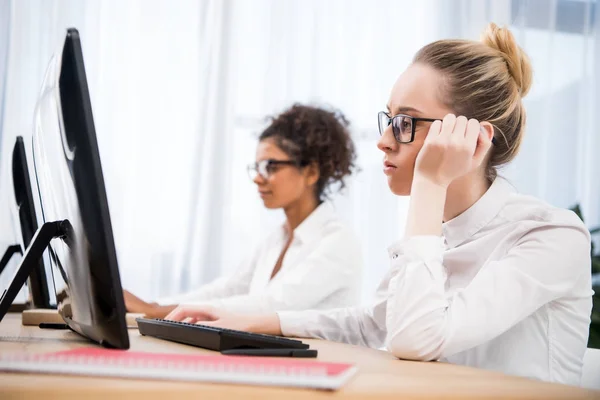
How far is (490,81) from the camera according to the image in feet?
4.67

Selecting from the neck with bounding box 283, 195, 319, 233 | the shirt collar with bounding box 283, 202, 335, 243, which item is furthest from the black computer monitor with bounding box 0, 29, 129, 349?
the neck with bounding box 283, 195, 319, 233

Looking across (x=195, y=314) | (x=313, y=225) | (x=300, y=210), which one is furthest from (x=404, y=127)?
(x=300, y=210)

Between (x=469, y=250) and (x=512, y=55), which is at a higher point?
(x=512, y=55)

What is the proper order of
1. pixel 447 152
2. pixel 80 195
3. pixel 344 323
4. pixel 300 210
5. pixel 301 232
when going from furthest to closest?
pixel 300 210
pixel 301 232
pixel 344 323
pixel 447 152
pixel 80 195

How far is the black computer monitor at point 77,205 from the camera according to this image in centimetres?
73

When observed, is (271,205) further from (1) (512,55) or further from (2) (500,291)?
(2) (500,291)

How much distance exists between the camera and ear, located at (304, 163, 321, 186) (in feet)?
9.43

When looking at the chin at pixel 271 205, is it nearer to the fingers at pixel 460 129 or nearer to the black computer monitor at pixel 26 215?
the black computer monitor at pixel 26 215

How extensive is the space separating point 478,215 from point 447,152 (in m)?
0.20

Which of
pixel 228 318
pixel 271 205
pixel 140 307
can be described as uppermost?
pixel 271 205

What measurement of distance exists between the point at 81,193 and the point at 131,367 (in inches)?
8.6

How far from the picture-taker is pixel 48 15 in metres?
3.47

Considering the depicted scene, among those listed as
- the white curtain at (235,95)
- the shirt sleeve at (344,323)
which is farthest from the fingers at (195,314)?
the white curtain at (235,95)

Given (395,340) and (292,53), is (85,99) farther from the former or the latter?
(292,53)
